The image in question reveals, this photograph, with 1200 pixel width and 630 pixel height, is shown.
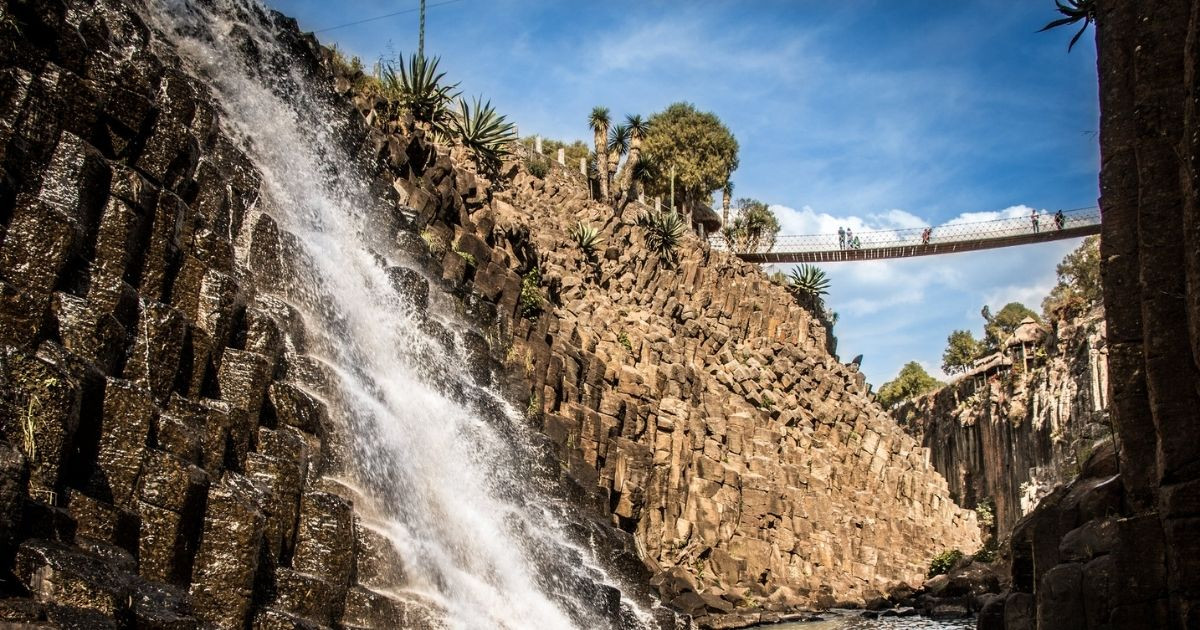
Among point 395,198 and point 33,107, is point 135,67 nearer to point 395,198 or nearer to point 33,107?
point 33,107

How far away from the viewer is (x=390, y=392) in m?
22.5

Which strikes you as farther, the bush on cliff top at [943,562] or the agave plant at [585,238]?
the bush on cliff top at [943,562]

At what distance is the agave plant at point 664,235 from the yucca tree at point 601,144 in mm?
2626

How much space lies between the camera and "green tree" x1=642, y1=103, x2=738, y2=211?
80.7 metres

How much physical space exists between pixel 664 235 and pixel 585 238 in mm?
9450

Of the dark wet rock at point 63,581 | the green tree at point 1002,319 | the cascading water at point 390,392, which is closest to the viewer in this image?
the dark wet rock at point 63,581

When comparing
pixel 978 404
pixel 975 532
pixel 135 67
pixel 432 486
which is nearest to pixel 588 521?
pixel 432 486

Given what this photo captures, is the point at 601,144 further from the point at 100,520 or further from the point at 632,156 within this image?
the point at 100,520

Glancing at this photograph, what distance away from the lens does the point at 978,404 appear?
70.0 m

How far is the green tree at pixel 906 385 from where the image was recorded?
106812 millimetres

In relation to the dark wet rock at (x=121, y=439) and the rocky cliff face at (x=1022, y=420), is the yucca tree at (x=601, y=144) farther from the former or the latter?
the dark wet rock at (x=121, y=439)

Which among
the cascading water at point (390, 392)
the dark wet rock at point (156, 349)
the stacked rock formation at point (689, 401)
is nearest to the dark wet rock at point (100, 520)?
the dark wet rock at point (156, 349)

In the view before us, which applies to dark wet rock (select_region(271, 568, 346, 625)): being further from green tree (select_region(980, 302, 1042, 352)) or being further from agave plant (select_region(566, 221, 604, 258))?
green tree (select_region(980, 302, 1042, 352))

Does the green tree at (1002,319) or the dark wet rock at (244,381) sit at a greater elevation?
the green tree at (1002,319)
